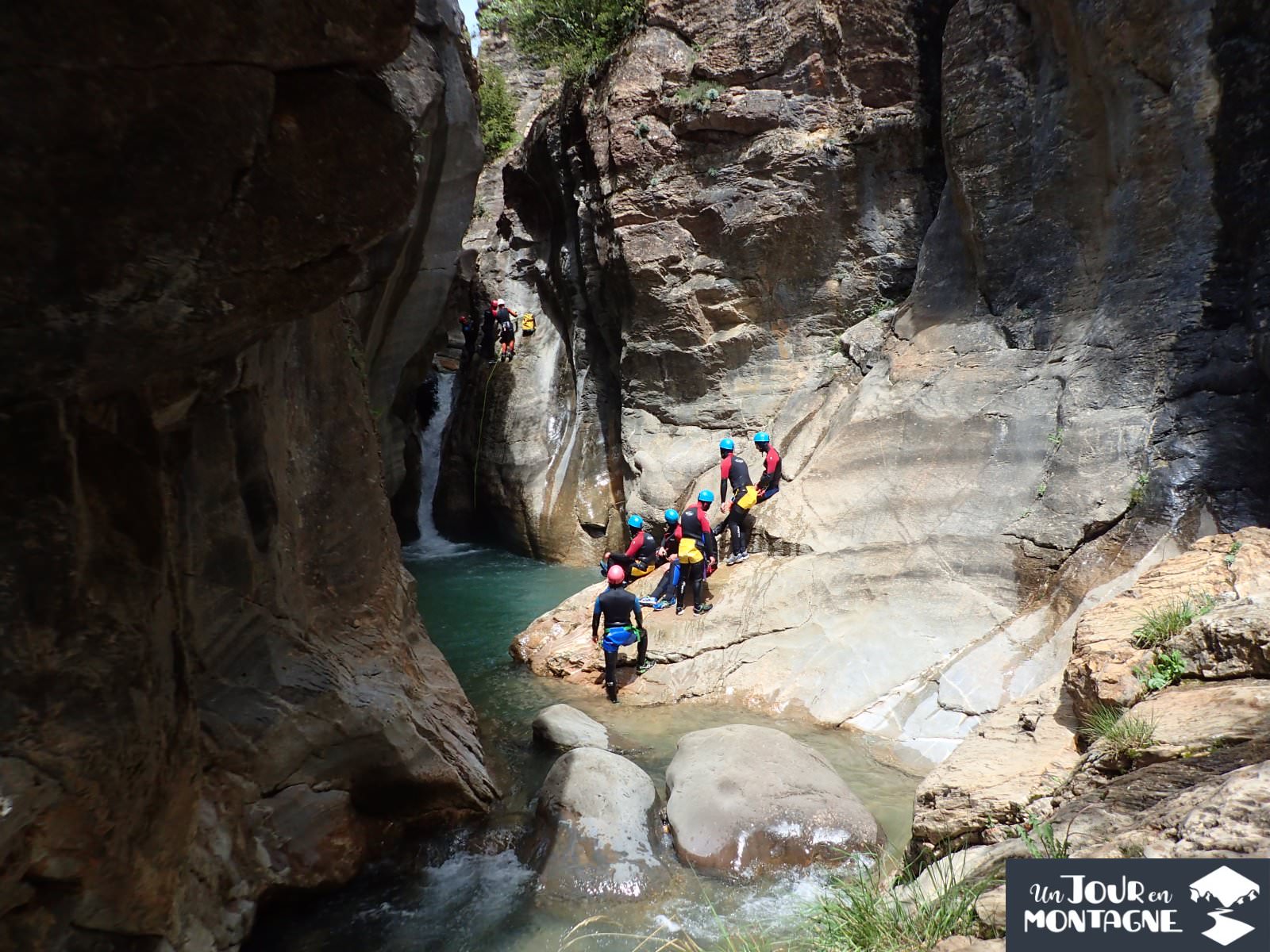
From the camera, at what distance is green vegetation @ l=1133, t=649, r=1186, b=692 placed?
383 cm

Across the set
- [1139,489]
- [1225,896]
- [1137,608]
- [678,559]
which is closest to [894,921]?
[1225,896]

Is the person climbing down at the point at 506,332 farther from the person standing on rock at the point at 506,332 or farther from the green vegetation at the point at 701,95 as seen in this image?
the green vegetation at the point at 701,95

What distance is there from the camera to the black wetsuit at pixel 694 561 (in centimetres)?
906

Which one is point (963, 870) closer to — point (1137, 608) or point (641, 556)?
point (1137, 608)

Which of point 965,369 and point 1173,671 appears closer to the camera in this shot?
point 1173,671

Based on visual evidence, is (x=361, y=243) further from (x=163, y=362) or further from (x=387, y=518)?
(x=387, y=518)

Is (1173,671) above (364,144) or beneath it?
beneath

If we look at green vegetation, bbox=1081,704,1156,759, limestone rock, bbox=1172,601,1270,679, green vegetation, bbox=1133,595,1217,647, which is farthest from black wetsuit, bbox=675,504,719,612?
green vegetation, bbox=1081,704,1156,759

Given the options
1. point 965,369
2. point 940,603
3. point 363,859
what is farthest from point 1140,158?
point 363,859

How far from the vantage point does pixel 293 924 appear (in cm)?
446

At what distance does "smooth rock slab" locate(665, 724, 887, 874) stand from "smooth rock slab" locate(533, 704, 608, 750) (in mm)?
1117

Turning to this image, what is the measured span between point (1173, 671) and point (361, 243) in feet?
13.3

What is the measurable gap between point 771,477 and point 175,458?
7699 mm

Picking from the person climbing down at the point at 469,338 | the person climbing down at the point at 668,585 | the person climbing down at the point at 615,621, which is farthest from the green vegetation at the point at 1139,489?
the person climbing down at the point at 469,338
